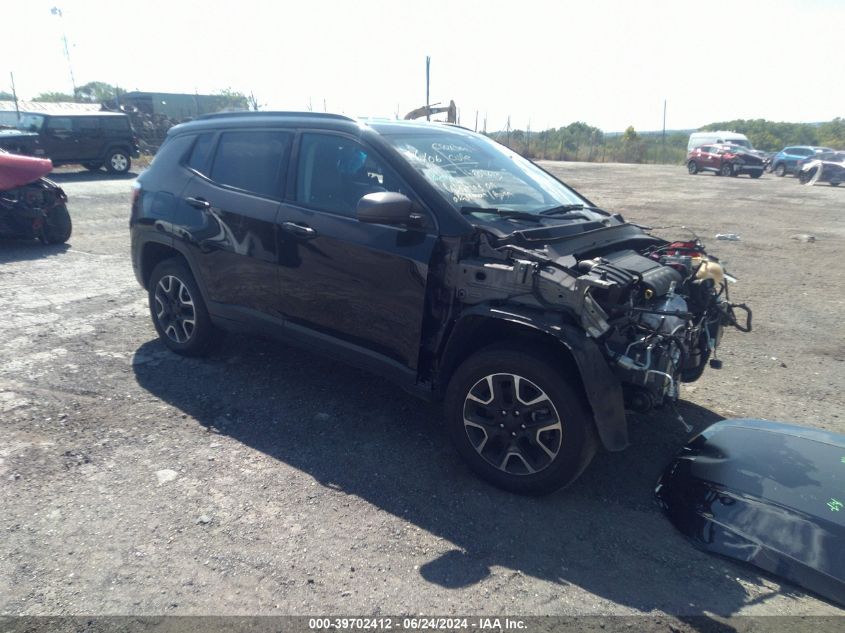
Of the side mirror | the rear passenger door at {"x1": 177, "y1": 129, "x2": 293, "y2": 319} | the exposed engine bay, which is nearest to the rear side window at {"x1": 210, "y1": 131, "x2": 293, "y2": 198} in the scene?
the rear passenger door at {"x1": 177, "y1": 129, "x2": 293, "y2": 319}

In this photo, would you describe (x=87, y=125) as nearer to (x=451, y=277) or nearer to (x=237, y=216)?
(x=237, y=216)

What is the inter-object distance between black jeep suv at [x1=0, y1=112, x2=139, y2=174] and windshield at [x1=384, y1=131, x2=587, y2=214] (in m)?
17.7

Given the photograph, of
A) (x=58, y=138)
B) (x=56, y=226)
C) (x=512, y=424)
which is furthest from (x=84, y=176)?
(x=512, y=424)

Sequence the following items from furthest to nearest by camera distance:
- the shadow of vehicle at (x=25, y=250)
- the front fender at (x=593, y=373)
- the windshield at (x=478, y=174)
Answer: the shadow of vehicle at (x=25, y=250) < the windshield at (x=478, y=174) < the front fender at (x=593, y=373)

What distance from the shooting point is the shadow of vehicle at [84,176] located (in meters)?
19.2

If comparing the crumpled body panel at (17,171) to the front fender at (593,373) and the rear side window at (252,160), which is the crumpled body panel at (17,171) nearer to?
the rear side window at (252,160)

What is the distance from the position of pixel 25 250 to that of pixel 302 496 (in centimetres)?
823

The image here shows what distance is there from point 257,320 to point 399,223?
5.02 ft

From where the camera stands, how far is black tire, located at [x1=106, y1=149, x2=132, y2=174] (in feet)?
67.1

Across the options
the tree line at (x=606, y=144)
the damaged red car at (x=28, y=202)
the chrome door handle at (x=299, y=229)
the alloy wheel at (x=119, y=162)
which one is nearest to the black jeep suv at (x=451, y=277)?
the chrome door handle at (x=299, y=229)

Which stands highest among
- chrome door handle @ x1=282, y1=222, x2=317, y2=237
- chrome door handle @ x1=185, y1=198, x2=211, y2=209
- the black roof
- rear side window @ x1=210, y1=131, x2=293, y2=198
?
the black roof

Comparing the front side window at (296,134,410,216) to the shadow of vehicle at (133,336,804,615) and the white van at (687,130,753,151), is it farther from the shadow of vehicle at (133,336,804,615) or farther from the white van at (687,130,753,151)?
the white van at (687,130,753,151)

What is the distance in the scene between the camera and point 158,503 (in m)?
3.30

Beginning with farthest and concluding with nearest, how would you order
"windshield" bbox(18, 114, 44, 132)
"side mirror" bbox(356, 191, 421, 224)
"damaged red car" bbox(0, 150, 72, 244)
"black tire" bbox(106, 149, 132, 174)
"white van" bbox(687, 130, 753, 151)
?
"white van" bbox(687, 130, 753, 151) → "black tire" bbox(106, 149, 132, 174) → "windshield" bbox(18, 114, 44, 132) → "damaged red car" bbox(0, 150, 72, 244) → "side mirror" bbox(356, 191, 421, 224)
